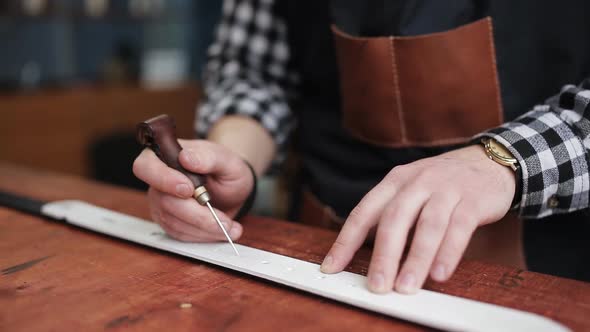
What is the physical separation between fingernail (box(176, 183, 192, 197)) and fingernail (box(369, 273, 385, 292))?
0.31 metres

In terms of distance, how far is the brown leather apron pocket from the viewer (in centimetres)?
91

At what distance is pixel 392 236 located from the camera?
0.63 m

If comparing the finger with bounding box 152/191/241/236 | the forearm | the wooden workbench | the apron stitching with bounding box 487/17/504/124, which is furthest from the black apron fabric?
the finger with bounding box 152/191/241/236

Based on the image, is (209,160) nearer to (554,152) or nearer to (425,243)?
(425,243)

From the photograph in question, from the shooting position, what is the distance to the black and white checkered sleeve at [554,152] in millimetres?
735

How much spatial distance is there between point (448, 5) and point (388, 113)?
0.68 feet

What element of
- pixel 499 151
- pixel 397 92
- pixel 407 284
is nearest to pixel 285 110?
pixel 397 92

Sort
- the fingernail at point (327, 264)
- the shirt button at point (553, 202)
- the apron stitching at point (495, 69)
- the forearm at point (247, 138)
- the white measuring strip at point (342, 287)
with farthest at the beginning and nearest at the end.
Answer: the forearm at point (247, 138) < the apron stitching at point (495, 69) < the shirt button at point (553, 202) < the fingernail at point (327, 264) < the white measuring strip at point (342, 287)

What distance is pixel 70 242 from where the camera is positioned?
0.84 m

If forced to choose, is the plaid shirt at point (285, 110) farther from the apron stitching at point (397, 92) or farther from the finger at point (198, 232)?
the finger at point (198, 232)

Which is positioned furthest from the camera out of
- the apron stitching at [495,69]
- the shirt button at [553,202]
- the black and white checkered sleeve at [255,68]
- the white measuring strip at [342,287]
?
the black and white checkered sleeve at [255,68]

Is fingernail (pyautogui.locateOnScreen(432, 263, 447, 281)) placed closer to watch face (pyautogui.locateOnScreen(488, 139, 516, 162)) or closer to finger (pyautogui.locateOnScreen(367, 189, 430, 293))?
finger (pyautogui.locateOnScreen(367, 189, 430, 293))

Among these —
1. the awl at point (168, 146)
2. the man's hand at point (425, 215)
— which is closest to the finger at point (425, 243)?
the man's hand at point (425, 215)

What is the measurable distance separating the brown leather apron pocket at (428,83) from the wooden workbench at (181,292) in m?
0.27
